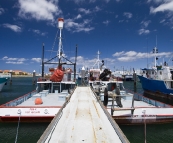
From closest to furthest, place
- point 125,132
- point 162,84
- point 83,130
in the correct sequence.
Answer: point 83,130 < point 125,132 < point 162,84

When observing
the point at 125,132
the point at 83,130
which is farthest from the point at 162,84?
the point at 83,130

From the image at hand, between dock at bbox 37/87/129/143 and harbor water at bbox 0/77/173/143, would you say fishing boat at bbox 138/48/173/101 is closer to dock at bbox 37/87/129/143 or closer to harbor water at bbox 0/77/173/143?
harbor water at bbox 0/77/173/143

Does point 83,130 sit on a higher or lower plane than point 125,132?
higher

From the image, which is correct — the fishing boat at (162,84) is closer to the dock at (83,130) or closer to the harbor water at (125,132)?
the harbor water at (125,132)

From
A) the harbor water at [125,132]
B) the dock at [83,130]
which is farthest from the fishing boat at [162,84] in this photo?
the dock at [83,130]

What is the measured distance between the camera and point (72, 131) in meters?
6.25

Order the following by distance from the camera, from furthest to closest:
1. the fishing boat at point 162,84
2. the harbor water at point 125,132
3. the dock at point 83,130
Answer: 1. the fishing boat at point 162,84
2. the harbor water at point 125,132
3. the dock at point 83,130

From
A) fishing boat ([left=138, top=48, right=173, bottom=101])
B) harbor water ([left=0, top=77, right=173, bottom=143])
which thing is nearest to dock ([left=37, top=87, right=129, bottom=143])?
harbor water ([left=0, top=77, right=173, bottom=143])

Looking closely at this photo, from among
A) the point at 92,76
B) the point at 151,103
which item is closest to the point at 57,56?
the point at 92,76

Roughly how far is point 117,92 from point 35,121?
7.10 meters

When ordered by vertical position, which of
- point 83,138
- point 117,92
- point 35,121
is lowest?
point 35,121

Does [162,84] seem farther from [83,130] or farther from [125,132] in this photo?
[83,130]

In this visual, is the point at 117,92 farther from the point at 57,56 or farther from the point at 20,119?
the point at 57,56

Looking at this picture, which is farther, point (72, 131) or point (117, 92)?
point (117, 92)
